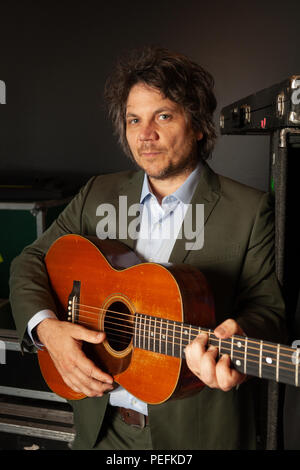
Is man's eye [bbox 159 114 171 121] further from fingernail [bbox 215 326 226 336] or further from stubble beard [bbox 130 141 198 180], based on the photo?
fingernail [bbox 215 326 226 336]

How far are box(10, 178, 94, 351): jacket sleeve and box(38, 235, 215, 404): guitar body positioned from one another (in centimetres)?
4

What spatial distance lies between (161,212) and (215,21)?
1.60 m

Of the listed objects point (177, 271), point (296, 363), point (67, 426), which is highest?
point (177, 271)

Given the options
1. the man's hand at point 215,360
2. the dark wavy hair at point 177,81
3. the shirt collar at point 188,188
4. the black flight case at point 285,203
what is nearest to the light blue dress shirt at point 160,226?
the shirt collar at point 188,188

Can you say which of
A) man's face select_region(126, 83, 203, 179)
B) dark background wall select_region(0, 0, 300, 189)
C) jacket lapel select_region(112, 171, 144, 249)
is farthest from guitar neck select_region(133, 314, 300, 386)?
dark background wall select_region(0, 0, 300, 189)

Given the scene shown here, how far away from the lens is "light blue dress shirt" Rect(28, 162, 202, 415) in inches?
59.1

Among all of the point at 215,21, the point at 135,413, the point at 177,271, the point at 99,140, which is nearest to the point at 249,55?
the point at 215,21

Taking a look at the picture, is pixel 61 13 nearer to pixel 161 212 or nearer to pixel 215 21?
pixel 215 21

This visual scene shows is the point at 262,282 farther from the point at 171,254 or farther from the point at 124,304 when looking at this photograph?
the point at 124,304

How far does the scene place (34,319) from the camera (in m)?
1.51

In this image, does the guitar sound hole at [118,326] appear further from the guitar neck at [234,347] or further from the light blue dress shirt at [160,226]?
the light blue dress shirt at [160,226]

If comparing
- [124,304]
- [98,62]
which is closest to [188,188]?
[124,304]

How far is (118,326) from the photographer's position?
134 centimetres
